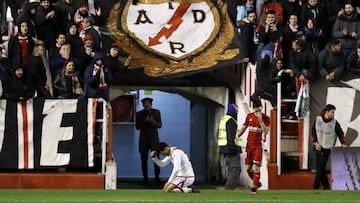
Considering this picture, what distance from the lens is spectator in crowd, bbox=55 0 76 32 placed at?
933 inches

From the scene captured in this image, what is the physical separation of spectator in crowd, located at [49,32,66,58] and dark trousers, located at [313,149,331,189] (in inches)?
223

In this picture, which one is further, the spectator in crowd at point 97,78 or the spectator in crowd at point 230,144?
the spectator in crowd at point 97,78

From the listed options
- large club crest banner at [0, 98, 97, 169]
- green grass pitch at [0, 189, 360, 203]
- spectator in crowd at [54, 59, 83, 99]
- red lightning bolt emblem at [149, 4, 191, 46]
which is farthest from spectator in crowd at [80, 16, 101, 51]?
green grass pitch at [0, 189, 360, 203]

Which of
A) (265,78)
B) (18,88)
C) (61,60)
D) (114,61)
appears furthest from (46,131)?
(265,78)

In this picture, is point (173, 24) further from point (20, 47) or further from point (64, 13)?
point (20, 47)

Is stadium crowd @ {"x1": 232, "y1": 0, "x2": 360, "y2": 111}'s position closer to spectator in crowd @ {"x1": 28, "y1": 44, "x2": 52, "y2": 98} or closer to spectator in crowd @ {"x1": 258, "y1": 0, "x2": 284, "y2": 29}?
spectator in crowd @ {"x1": 258, "y1": 0, "x2": 284, "y2": 29}

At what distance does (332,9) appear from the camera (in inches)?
963

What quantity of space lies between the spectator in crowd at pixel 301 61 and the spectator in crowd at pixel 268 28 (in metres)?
0.56

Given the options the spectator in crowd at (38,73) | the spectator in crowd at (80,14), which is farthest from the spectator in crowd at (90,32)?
the spectator in crowd at (38,73)

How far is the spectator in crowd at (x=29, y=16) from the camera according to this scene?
23.0 meters

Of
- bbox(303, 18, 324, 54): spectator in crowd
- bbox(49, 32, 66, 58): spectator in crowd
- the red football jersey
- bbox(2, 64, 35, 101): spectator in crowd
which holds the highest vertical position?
bbox(303, 18, 324, 54): spectator in crowd

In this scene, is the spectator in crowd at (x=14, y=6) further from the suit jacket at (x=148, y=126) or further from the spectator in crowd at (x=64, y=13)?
the suit jacket at (x=148, y=126)

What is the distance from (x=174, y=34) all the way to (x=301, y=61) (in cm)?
307

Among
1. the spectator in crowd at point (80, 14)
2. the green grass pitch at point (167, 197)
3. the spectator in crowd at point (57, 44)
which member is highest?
the spectator in crowd at point (80, 14)
